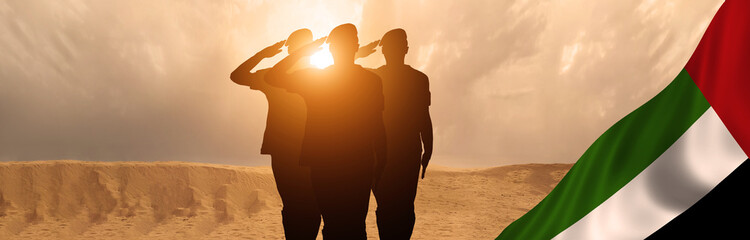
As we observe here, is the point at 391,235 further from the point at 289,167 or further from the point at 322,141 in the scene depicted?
the point at 322,141

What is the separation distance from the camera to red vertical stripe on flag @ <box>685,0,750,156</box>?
2.49m

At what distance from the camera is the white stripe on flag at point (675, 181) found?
246 centimetres

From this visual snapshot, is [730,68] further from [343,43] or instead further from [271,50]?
[271,50]

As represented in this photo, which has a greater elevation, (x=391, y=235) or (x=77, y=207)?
(x=77, y=207)

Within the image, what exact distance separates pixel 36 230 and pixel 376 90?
11.7 m

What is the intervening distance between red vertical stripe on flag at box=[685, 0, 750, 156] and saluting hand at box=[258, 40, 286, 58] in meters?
3.09

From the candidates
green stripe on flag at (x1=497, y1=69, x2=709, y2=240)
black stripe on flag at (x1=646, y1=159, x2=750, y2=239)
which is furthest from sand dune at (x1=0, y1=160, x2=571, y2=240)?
black stripe on flag at (x1=646, y1=159, x2=750, y2=239)

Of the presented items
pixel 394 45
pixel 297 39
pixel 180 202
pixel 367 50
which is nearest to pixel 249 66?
Answer: pixel 297 39

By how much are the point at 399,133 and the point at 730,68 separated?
3.24m

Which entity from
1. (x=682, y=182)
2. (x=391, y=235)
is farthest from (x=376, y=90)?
(x=682, y=182)

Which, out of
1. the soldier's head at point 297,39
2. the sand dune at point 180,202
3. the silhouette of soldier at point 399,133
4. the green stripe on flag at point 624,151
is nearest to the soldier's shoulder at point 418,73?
the silhouette of soldier at point 399,133

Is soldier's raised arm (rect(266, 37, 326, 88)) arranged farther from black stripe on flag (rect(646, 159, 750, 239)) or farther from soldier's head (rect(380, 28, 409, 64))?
black stripe on flag (rect(646, 159, 750, 239))

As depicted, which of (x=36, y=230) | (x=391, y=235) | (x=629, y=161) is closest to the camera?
(x=629, y=161)

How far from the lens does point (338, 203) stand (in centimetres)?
393
